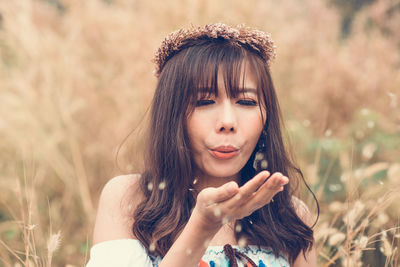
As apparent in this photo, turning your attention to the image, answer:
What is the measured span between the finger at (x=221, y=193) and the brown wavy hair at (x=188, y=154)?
529 mm

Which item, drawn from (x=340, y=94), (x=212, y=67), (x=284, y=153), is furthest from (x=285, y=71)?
(x=212, y=67)

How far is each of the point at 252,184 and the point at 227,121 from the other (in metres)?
0.48

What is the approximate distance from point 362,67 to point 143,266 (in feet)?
10.00

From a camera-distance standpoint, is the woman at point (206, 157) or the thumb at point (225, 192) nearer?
the thumb at point (225, 192)

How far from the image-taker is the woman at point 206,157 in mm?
1542

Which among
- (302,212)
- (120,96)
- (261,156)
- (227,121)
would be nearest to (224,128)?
(227,121)

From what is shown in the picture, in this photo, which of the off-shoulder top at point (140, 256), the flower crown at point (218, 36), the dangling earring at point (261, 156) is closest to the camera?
the off-shoulder top at point (140, 256)

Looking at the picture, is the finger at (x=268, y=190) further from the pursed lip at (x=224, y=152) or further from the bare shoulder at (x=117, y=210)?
the bare shoulder at (x=117, y=210)

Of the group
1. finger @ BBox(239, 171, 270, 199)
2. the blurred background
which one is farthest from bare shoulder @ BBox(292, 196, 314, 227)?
finger @ BBox(239, 171, 270, 199)

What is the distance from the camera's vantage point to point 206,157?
1.56 metres

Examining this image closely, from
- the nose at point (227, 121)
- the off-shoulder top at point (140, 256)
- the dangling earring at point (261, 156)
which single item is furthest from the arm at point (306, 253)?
the nose at point (227, 121)

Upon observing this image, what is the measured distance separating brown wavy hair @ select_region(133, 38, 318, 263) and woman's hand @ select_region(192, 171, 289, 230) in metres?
0.47

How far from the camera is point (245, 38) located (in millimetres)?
1729

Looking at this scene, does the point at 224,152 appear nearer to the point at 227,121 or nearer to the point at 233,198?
the point at 227,121
